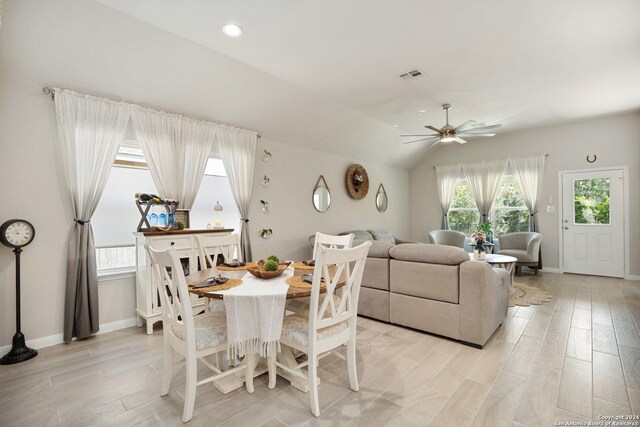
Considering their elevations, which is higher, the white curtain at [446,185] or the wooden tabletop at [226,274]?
the white curtain at [446,185]

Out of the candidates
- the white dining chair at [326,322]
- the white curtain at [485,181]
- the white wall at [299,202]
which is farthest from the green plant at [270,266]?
the white curtain at [485,181]

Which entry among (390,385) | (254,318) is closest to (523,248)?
(390,385)

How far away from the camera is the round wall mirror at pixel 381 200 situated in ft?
23.6

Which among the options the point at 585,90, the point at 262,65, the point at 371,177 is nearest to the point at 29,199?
the point at 262,65

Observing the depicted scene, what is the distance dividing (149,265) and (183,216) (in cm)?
75

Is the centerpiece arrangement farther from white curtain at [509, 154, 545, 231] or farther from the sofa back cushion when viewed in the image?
white curtain at [509, 154, 545, 231]

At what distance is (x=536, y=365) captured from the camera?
241cm

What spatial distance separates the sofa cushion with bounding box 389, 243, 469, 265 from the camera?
2.84 m

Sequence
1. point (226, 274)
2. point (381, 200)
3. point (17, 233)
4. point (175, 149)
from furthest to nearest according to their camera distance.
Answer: point (381, 200) → point (175, 149) → point (17, 233) → point (226, 274)

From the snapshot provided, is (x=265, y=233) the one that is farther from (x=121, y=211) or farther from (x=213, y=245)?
(x=121, y=211)

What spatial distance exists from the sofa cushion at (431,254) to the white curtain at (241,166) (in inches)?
84.8

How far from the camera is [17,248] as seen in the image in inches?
103

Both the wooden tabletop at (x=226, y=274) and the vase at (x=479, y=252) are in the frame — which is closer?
the wooden tabletop at (x=226, y=274)

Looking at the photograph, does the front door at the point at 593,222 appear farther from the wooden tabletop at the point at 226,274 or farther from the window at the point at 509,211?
the wooden tabletop at the point at 226,274
